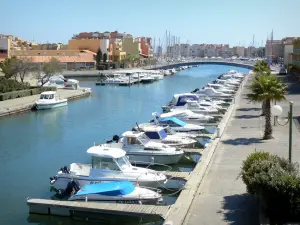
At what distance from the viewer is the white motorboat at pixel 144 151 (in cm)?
2569

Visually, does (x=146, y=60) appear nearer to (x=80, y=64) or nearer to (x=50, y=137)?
(x=80, y=64)

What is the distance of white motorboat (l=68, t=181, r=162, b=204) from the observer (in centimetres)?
1841

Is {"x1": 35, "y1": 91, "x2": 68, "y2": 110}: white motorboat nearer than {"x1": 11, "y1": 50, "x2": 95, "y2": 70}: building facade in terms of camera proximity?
Yes

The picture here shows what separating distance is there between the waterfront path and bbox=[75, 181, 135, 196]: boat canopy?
3.02 metres

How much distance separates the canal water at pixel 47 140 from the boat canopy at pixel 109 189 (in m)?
1.57

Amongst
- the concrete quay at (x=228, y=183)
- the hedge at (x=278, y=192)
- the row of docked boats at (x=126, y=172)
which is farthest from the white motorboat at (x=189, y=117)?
the hedge at (x=278, y=192)

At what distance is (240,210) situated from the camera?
605 inches

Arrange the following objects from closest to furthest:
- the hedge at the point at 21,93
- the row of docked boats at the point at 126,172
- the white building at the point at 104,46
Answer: the row of docked boats at the point at 126,172
the hedge at the point at 21,93
the white building at the point at 104,46

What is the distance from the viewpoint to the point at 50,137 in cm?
3709

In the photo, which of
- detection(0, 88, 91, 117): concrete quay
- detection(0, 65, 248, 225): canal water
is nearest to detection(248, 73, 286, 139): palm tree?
detection(0, 65, 248, 225): canal water

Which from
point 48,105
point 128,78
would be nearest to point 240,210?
point 48,105

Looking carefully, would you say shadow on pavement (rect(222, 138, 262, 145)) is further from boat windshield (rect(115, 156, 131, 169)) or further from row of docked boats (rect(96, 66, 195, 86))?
row of docked boats (rect(96, 66, 195, 86))

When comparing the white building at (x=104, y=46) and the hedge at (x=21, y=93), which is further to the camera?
the white building at (x=104, y=46)

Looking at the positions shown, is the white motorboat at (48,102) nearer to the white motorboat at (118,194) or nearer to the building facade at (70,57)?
the white motorboat at (118,194)
